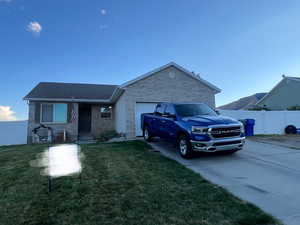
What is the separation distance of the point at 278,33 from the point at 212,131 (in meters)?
10.6

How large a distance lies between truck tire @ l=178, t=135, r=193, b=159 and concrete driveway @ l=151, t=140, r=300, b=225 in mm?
192

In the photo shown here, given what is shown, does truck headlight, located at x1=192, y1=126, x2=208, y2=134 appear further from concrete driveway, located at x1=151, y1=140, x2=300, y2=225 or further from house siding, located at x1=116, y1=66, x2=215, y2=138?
house siding, located at x1=116, y1=66, x2=215, y2=138

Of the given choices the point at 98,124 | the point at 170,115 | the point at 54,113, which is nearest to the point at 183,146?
the point at 170,115

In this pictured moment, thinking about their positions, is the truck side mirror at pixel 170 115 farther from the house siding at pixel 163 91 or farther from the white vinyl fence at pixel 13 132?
the white vinyl fence at pixel 13 132

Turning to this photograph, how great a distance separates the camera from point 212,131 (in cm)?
532

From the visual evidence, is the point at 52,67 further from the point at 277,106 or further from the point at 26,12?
the point at 277,106

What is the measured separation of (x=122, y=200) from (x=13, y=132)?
1367 cm

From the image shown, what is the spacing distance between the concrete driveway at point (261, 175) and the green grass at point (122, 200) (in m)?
0.37

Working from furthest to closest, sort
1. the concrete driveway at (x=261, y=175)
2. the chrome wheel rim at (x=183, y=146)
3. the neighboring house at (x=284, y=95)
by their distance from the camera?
1. the neighboring house at (x=284, y=95)
2. the chrome wheel rim at (x=183, y=146)
3. the concrete driveway at (x=261, y=175)

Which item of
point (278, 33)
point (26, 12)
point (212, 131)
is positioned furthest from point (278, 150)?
point (26, 12)

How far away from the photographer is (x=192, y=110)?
6.73 meters

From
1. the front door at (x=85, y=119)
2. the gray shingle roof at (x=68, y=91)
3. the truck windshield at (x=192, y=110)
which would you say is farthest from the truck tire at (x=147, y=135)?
the front door at (x=85, y=119)

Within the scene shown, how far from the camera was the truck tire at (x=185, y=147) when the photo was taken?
18.8ft

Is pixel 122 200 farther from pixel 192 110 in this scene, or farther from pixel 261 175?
pixel 192 110
